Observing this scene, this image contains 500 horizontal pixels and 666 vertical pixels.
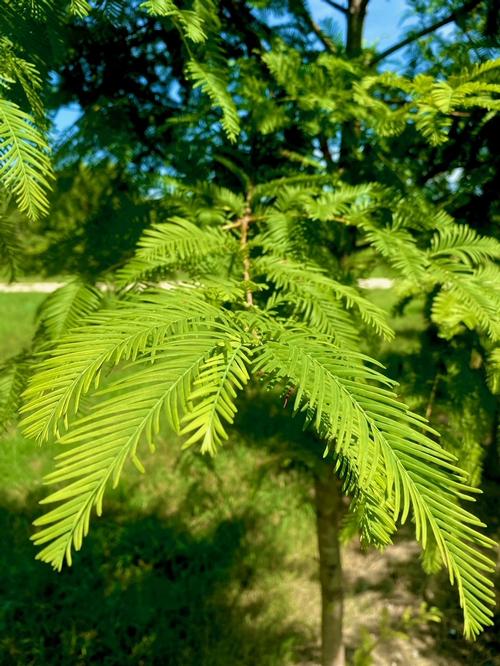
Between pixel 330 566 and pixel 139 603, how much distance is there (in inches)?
50.7

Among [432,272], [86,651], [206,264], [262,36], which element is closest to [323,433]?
[206,264]

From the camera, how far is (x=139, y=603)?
97.7 inches

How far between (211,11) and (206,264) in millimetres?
550

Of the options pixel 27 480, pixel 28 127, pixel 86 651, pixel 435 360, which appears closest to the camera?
pixel 28 127

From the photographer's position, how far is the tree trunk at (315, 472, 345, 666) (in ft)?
→ 5.57

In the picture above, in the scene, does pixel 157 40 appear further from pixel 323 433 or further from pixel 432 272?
pixel 323 433

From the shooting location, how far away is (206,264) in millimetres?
890

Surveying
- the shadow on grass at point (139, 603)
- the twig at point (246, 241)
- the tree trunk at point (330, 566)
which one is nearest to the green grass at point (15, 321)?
the shadow on grass at point (139, 603)

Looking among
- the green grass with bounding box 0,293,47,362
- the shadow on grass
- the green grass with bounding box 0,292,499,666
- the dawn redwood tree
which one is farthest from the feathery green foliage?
the green grass with bounding box 0,293,47,362

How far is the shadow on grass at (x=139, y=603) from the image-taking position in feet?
7.45

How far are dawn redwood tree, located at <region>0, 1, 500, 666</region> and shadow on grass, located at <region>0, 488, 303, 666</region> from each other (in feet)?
3.60

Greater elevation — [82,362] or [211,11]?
[211,11]

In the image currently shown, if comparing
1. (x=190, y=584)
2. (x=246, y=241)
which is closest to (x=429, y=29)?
(x=246, y=241)

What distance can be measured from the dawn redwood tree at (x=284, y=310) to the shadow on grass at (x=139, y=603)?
110 cm
